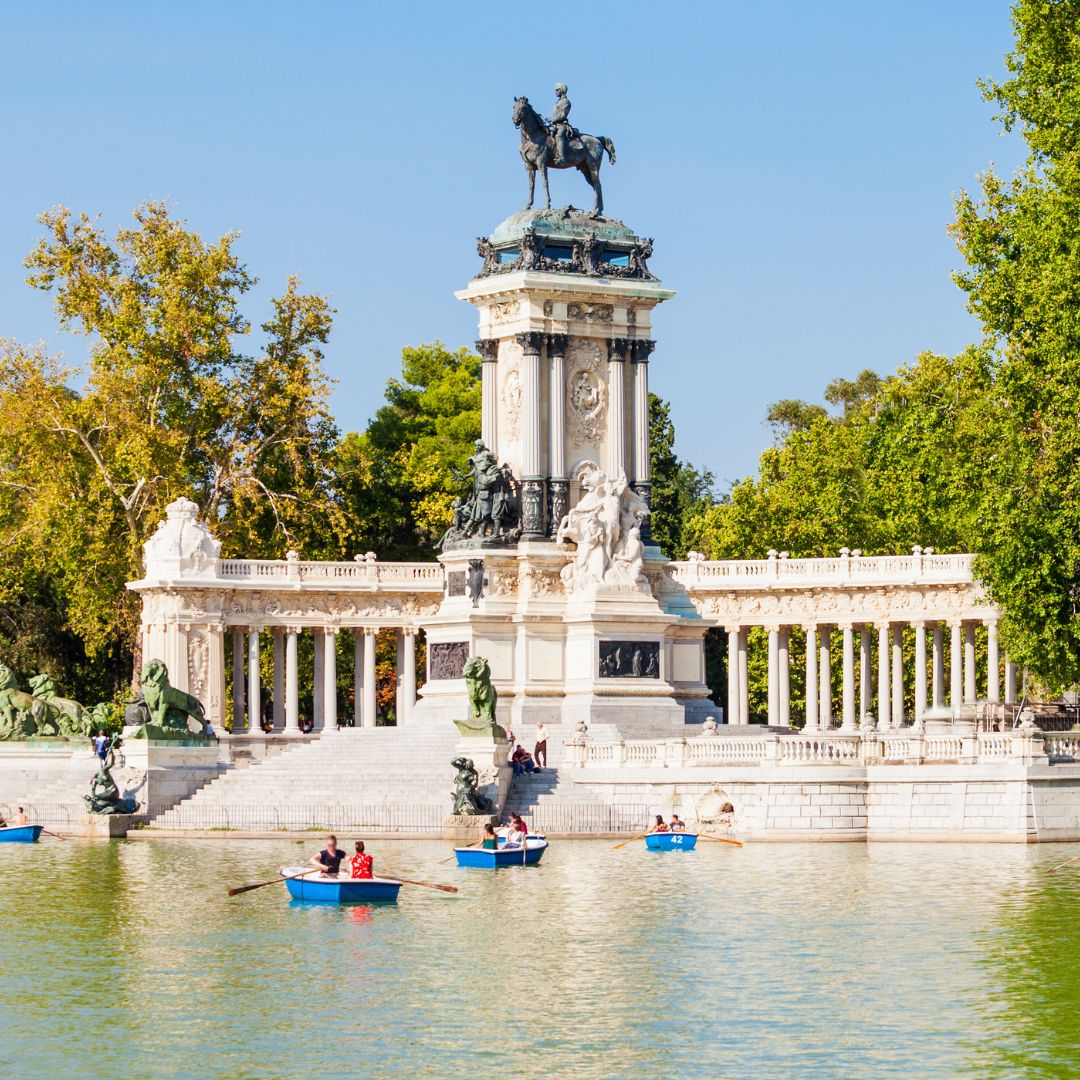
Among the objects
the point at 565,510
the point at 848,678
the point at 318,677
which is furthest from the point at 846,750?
the point at 318,677

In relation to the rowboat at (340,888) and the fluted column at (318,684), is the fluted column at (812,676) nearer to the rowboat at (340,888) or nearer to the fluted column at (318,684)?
the fluted column at (318,684)

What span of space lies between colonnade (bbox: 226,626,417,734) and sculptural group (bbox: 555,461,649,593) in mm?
12310

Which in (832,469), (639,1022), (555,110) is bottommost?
(639,1022)

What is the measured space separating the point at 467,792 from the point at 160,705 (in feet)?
34.3

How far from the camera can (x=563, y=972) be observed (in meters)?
36.4

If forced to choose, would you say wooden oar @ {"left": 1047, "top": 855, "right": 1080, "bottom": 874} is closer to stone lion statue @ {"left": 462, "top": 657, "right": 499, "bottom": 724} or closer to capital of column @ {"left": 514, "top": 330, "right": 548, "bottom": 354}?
stone lion statue @ {"left": 462, "top": 657, "right": 499, "bottom": 724}

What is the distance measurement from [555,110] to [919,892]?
103 feet

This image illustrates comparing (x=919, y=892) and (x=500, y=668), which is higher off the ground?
(x=500, y=668)

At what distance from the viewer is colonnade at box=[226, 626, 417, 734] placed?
79.3 meters

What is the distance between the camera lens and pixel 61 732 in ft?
224

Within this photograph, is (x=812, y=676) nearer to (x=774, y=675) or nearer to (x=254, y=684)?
(x=774, y=675)

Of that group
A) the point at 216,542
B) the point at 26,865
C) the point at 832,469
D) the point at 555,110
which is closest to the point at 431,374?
the point at 832,469

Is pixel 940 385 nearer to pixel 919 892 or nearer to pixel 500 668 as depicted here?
pixel 500 668

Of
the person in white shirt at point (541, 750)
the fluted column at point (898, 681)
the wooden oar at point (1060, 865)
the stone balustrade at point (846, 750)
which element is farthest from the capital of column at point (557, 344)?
the wooden oar at point (1060, 865)
